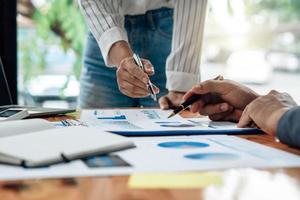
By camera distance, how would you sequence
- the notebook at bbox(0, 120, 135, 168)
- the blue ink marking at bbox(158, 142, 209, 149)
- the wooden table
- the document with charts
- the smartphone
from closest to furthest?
the wooden table
the notebook at bbox(0, 120, 135, 168)
the blue ink marking at bbox(158, 142, 209, 149)
the document with charts
the smartphone

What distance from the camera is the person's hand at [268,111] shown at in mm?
799

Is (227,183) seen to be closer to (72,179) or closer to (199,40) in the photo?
(72,179)

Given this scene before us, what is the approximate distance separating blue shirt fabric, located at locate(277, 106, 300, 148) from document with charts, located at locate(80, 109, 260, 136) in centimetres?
12

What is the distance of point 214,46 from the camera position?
2465mm

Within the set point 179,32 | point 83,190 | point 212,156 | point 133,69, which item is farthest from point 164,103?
point 83,190

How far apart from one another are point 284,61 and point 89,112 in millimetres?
1722

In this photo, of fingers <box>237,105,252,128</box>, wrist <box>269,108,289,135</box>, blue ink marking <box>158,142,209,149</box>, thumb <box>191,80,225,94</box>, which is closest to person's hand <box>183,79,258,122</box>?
thumb <box>191,80,225,94</box>

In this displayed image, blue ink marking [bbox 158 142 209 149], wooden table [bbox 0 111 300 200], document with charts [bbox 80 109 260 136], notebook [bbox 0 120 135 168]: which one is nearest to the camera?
wooden table [bbox 0 111 300 200]

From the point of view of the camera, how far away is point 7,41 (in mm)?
2031

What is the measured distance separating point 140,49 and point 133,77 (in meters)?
0.31

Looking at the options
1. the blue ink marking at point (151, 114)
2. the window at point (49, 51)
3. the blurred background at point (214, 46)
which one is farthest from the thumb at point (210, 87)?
the window at point (49, 51)

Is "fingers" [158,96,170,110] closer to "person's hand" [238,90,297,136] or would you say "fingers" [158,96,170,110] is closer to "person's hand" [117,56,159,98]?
"person's hand" [117,56,159,98]

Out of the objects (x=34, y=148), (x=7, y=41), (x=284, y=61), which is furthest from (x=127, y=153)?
(x=284, y=61)

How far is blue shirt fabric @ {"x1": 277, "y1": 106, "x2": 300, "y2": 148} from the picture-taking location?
71 centimetres
